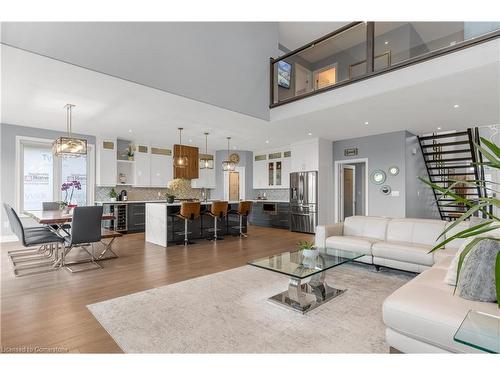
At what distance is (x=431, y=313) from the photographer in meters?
1.75

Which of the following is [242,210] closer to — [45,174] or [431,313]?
[45,174]

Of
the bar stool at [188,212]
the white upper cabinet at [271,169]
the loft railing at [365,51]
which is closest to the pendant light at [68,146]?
the bar stool at [188,212]

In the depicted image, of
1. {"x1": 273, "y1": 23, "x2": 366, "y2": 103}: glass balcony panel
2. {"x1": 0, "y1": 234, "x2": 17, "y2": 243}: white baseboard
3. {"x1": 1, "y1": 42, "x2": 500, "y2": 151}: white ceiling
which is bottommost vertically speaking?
{"x1": 0, "y1": 234, "x2": 17, "y2": 243}: white baseboard

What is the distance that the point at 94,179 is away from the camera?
24.3 feet

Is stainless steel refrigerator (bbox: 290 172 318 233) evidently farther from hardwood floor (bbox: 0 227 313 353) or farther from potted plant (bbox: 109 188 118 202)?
potted plant (bbox: 109 188 118 202)

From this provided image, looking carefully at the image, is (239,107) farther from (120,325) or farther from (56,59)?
(120,325)

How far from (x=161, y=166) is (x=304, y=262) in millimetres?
6919

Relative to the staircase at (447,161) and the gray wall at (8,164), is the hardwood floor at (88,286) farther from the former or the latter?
the staircase at (447,161)

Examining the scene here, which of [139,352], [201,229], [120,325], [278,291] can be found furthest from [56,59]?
[201,229]

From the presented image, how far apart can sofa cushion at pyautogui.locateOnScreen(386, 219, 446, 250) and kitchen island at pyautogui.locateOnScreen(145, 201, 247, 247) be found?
405cm

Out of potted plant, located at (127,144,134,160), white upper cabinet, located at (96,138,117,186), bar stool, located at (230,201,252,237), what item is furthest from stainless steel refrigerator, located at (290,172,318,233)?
white upper cabinet, located at (96,138,117,186)

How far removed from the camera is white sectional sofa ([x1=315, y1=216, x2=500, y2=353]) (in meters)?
1.70

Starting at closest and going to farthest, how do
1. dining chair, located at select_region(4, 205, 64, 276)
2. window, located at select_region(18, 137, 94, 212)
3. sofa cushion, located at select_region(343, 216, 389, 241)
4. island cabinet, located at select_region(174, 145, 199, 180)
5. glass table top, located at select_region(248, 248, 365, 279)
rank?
1. glass table top, located at select_region(248, 248, 365, 279)
2. dining chair, located at select_region(4, 205, 64, 276)
3. sofa cushion, located at select_region(343, 216, 389, 241)
4. window, located at select_region(18, 137, 94, 212)
5. island cabinet, located at select_region(174, 145, 199, 180)
